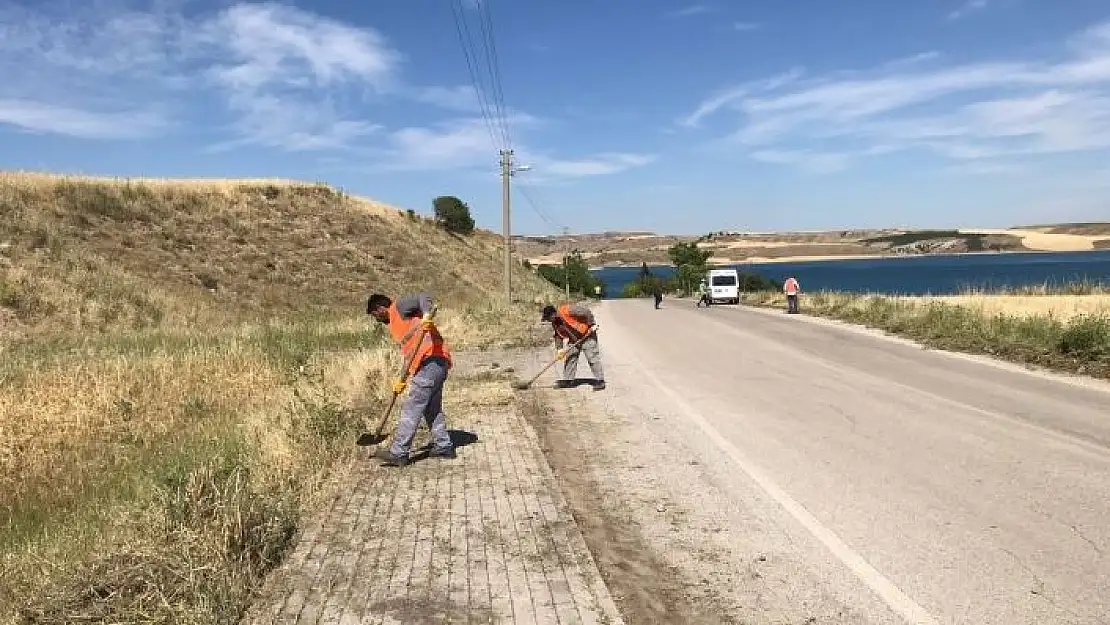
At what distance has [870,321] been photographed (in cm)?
2427

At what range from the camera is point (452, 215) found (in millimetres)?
77188

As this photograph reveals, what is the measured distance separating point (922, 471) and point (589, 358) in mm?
6239

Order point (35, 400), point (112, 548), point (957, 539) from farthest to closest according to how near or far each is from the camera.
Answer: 1. point (35, 400)
2. point (957, 539)
3. point (112, 548)

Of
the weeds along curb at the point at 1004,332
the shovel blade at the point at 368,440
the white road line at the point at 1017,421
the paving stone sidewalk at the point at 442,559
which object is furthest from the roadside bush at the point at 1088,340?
the shovel blade at the point at 368,440

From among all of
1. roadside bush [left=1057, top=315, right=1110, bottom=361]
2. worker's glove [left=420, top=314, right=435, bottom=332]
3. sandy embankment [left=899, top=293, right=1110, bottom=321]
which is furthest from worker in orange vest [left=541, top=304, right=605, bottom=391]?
sandy embankment [left=899, top=293, right=1110, bottom=321]

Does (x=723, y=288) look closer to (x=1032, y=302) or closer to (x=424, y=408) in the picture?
(x=1032, y=302)

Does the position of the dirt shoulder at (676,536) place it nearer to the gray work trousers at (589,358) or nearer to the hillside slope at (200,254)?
the gray work trousers at (589,358)

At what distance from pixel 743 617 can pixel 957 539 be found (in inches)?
74.5

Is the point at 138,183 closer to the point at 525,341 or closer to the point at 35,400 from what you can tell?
the point at 525,341

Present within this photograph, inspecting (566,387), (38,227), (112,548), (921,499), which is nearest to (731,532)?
(921,499)

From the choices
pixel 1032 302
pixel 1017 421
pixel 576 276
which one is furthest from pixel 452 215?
pixel 1017 421

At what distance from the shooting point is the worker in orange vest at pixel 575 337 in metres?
12.5

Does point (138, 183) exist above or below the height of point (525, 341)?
above

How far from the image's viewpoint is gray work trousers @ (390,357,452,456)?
7066 mm
